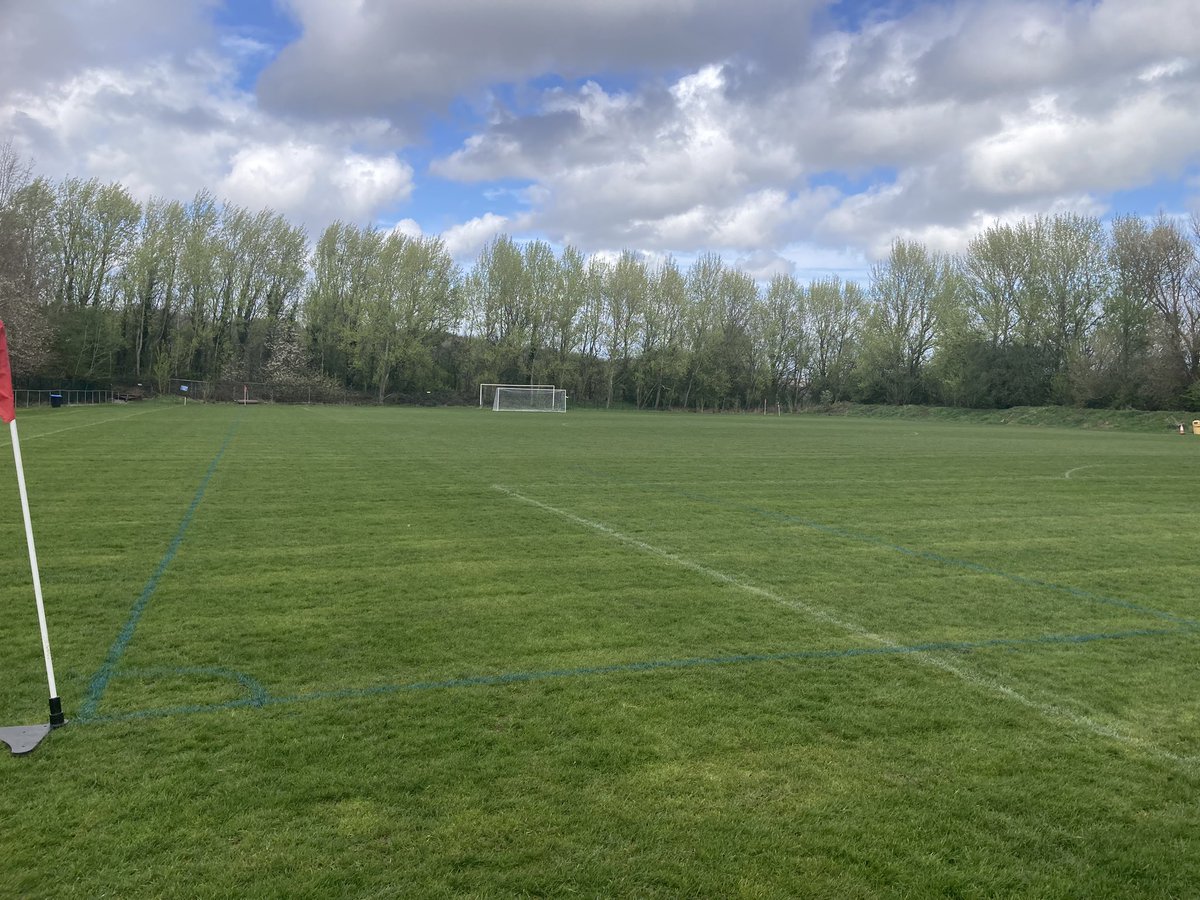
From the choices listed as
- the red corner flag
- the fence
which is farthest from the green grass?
the fence

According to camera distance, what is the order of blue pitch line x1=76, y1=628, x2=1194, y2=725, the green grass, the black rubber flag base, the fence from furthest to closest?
the fence < blue pitch line x1=76, y1=628, x2=1194, y2=725 < the black rubber flag base < the green grass

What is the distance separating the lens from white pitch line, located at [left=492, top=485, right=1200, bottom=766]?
4012 millimetres

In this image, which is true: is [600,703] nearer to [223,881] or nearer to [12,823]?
[223,881]

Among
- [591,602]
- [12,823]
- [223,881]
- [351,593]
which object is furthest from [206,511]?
[223,881]

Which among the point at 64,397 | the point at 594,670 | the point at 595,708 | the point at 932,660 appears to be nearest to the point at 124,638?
the point at 594,670

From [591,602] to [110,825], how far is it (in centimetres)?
376

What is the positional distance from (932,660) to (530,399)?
62531 mm

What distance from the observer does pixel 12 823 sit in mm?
3027

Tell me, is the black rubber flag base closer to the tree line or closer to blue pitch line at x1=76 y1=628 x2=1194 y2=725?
blue pitch line at x1=76 y1=628 x2=1194 y2=725

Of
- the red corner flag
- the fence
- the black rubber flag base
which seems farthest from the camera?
the fence

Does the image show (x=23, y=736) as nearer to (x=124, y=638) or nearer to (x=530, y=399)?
(x=124, y=638)

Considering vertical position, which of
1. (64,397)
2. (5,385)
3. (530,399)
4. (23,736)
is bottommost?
(23,736)

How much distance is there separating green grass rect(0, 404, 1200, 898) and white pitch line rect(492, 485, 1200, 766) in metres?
0.03

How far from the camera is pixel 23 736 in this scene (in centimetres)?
369
